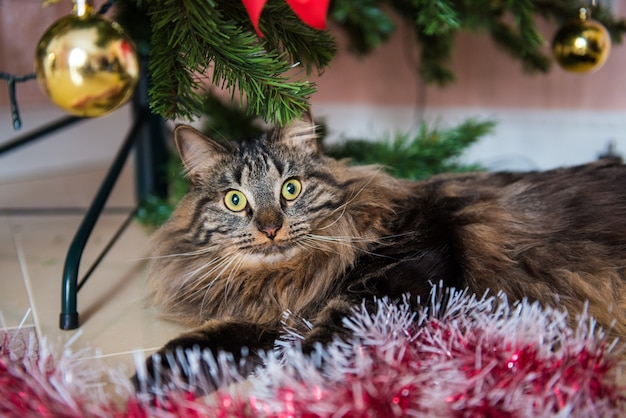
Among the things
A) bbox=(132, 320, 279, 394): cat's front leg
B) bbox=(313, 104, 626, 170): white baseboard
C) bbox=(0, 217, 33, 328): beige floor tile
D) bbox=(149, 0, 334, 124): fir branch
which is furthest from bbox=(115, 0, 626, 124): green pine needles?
bbox=(313, 104, 626, 170): white baseboard

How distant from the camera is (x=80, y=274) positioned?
1.47 meters

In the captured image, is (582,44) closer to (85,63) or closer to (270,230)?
→ (270,230)

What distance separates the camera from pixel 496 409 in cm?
70

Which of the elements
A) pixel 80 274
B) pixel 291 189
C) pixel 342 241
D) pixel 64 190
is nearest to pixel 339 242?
pixel 342 241

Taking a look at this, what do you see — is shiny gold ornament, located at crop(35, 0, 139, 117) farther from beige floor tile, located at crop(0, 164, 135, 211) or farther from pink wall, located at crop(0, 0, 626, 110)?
pink wall, located at crop(0, 0, 626, 110)

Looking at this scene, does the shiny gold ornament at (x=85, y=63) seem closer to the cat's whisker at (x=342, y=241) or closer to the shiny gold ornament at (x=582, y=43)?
the cat's whisker at (x=342, y=241)

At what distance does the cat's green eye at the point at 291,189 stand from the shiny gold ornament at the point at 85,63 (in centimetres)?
38

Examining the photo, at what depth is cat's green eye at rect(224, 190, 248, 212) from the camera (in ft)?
3.47

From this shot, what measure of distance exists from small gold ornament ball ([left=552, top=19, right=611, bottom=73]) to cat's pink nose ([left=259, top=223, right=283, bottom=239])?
0.90 metres

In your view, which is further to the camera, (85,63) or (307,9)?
(307,9)

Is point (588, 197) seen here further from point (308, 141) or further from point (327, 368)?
point (327, 368)

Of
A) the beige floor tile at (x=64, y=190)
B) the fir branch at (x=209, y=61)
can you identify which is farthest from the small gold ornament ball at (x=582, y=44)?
the beige floor tile at (x=64, y=190)

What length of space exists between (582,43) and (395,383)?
106 cm

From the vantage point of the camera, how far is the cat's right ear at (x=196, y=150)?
3.61ft
